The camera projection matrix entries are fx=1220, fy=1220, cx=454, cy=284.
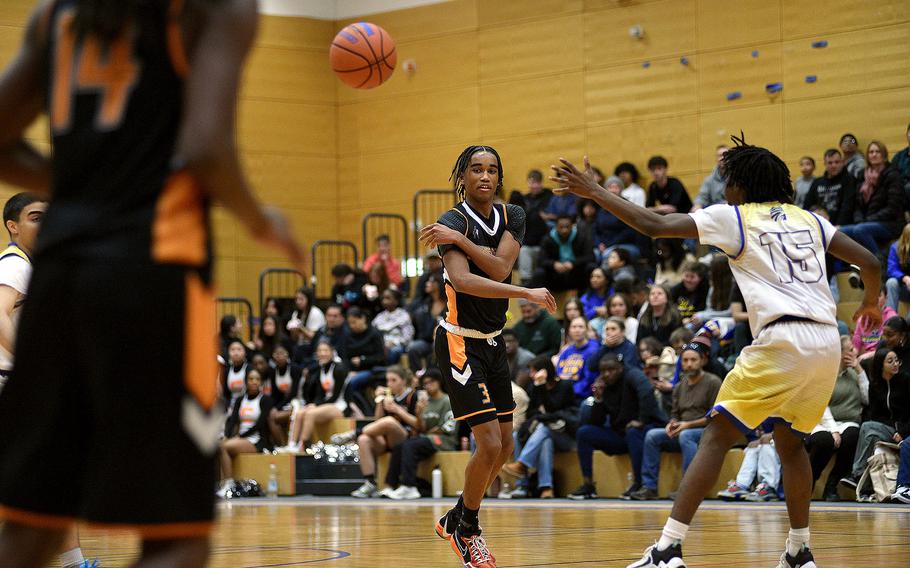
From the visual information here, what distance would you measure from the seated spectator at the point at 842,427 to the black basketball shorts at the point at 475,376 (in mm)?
5286

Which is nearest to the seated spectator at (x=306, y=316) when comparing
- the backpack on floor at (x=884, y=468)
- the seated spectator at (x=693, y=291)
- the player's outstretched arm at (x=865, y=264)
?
the seated spectator at (x=693, y=291)

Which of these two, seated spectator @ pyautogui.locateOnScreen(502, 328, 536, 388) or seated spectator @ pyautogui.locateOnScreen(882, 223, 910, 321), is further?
seated spectator @ pyautogui.locateOnScreen(502, 328, 536, 388)

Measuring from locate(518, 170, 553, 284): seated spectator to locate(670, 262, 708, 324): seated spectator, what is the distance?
117 inches

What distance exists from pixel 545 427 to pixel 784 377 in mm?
7667

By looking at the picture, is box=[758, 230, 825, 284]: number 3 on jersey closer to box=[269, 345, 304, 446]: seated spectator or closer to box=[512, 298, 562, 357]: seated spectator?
box=[512, 298, 562, 357]: seated spectator

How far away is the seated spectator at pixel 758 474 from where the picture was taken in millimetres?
11469

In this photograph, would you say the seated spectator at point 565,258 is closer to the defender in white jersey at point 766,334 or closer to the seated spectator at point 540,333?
the seated spectator at point 540,333

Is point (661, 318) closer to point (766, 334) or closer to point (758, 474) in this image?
point (758, 474)

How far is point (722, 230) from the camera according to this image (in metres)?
5.43

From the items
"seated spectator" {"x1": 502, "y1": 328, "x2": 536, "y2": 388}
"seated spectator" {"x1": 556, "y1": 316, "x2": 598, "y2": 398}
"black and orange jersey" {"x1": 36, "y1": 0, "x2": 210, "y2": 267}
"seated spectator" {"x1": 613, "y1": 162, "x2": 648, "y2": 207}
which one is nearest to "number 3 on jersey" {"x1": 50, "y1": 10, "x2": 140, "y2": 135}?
"black and orange jersey" {"x1": 36, "y1": 0, "x2": 210, "y2": 267}

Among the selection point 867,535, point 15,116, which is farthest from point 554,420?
point 15,116

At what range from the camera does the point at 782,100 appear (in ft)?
59.1

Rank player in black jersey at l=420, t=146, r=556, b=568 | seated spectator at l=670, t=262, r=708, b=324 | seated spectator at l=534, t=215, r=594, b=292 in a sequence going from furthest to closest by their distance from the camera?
1. seated spectator at l=534, t=215, r=594, b=292
2. seated spectator at l=670, t=262, r=708, b=324
3. player in black jersey at l=420, t=146, r=556, b=568

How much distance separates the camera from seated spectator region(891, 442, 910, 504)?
10.5 meters
